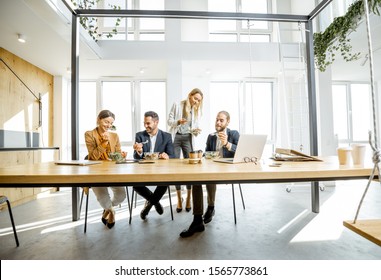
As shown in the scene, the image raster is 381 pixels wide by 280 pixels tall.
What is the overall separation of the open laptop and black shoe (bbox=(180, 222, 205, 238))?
1.07m

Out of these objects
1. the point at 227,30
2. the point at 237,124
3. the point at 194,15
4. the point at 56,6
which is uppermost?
the point at 227,30

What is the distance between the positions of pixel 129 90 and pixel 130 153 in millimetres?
1604

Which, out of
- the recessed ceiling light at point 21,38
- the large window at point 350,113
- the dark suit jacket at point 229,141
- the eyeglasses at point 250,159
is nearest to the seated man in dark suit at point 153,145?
the dark suit jacket at point 229,141

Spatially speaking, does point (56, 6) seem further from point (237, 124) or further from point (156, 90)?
point (237, 124)

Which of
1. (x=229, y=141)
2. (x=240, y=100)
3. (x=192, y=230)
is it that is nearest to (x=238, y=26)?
(x=240, y=100)

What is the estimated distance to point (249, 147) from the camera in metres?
1.45

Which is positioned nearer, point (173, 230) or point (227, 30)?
point (173, 230)

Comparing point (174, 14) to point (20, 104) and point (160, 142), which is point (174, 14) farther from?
point (20, 104)

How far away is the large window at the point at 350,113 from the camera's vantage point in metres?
6.73

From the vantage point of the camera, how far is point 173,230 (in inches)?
93.0

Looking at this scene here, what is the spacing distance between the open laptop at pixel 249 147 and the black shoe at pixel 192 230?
1.07 meters

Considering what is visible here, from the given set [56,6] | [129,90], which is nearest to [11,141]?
[56,6]

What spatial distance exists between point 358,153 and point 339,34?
11.1 feet
